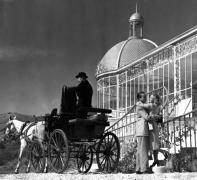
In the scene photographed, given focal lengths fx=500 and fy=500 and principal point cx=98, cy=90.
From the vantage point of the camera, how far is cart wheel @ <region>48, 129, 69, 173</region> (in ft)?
33.4

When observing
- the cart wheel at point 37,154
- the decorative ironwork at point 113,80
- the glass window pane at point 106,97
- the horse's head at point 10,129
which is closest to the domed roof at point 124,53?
the glass window pane at point 106,97

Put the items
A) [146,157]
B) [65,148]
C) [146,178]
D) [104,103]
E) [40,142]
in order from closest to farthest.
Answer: [146,178] < [146,157] < [65,148] < [40,142] < [104,103]

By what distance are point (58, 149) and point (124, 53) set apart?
3088 centimetres

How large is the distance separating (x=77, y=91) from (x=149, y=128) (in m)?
1.83

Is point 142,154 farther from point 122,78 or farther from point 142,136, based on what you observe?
point 122,78

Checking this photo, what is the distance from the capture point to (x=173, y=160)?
1034 centimetres

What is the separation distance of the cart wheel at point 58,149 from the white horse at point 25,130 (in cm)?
69

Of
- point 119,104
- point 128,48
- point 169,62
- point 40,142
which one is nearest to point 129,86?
point 119,104

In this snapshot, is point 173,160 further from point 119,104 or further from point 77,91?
point 119,104

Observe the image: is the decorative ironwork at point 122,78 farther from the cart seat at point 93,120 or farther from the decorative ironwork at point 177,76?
the cart seat at point 93,120

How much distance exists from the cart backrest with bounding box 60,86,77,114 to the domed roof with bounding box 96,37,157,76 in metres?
27.9

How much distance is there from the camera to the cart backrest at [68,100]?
10.5 m

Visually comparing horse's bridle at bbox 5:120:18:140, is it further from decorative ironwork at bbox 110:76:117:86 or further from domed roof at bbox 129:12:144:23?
domed roof at bbox 129:12:144:23

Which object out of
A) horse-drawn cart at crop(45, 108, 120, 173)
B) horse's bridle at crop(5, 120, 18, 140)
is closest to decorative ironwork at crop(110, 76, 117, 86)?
horse's bridle at crop(5, 120, 18, 140)
